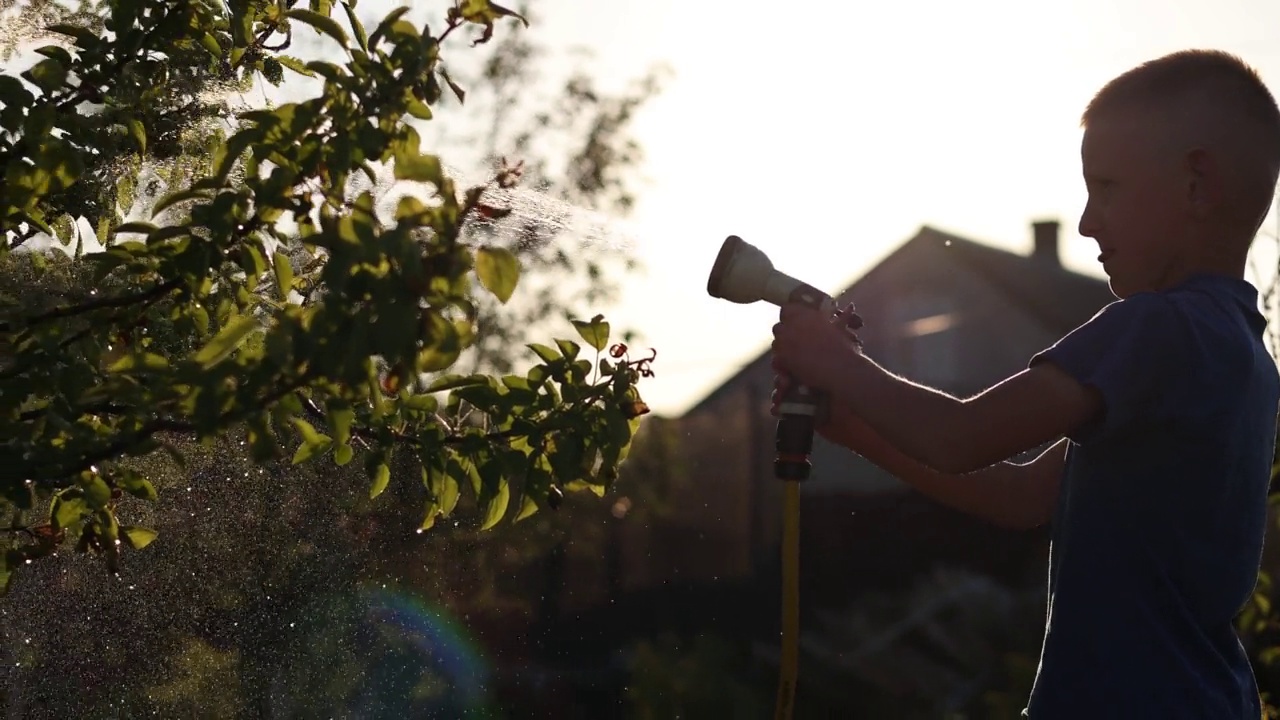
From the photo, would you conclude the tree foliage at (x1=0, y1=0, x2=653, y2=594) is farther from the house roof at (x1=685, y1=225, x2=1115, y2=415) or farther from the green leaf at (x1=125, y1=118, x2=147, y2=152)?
the house roof at (x1=685, y1=225, x2=1115, y2=415)

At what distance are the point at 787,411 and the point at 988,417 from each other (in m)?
0.30

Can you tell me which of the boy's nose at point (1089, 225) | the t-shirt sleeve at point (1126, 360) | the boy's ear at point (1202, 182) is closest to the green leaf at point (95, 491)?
the t-shirt sleeve at point (1126, 360)

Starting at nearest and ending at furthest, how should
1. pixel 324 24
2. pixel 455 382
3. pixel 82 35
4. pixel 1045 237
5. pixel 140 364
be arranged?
pixel 140 364 → pixel 324 24 → pixel 455 382 → pixel 82 35 → pixel 1045 237

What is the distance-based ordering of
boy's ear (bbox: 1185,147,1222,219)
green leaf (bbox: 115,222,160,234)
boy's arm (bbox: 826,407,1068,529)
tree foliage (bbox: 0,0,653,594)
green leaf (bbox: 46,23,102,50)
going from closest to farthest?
tree foliage (bbox: 0,0,653,594), green leaf (bbox: 115,222,160,234), green leaf (bbox: 46,23,102,50), boy's ear (bbox: 1185,147,1222,219), boy's arm (bbox: 826,407,1068,529)

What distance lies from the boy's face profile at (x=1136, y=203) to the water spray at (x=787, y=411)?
396mm

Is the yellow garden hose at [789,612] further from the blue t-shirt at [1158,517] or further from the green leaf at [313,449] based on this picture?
the green leaf at [313,449]

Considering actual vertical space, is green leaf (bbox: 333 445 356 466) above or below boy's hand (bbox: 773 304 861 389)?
below

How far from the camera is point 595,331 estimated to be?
1.70m

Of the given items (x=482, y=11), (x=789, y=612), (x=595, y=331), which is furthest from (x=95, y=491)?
(x=789, y=612)

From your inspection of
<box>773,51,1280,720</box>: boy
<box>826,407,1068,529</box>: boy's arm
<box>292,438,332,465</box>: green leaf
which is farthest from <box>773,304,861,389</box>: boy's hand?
<box>292,438,332,465</box>: green leaf

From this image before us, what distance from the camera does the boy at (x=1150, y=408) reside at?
1.80 metres

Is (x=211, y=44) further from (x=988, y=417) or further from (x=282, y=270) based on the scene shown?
(x=988, y=417)

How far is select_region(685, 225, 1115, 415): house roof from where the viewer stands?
19391mm

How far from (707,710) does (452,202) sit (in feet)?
21.7
